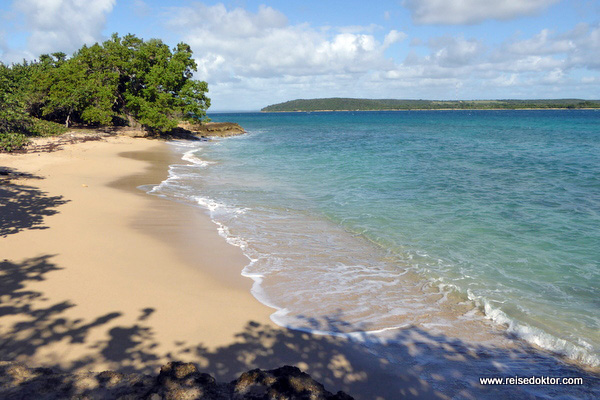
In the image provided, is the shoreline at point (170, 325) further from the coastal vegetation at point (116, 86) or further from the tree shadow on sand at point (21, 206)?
the coastal vegetation at point (116, 86)

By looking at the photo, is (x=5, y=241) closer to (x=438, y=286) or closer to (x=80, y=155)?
(x=438, y=286)

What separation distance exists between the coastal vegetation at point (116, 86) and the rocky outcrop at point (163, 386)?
29904 mm

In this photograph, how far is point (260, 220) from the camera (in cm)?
1175

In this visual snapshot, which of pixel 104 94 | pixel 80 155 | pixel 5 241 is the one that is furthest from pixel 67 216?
pixel 104 94

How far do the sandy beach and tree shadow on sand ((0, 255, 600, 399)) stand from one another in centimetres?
2

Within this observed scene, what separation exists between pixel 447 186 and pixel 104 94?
29123 mm

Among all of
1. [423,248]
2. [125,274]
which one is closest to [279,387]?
[125,274]

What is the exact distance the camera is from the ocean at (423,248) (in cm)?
616

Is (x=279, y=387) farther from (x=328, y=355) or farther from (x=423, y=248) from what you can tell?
(x=423, y=248)

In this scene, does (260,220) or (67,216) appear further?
(260,220)

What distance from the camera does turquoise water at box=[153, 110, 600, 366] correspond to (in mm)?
6398

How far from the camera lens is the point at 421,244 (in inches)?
387

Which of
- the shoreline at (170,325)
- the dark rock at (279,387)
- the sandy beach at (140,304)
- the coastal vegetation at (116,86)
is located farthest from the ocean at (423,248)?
the coastal vegetation at (116,86)

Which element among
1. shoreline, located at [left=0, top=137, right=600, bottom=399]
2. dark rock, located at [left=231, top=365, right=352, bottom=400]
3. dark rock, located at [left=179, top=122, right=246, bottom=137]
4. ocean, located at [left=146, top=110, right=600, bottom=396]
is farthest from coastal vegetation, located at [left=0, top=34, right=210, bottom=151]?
dark rock, located at [left=231, top=365, right=352, bottom=400]
